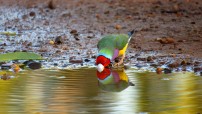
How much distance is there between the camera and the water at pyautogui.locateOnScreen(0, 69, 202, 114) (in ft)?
19.3

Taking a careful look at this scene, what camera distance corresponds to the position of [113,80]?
7340mm

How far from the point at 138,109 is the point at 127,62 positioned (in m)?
2.64

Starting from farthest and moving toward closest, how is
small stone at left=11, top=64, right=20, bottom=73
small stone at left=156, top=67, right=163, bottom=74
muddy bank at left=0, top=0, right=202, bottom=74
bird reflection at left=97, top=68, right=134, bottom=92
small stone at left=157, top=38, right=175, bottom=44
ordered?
small stone at left=157, top=38, right=175, bottom=44, muddy bank at left=0, top=0, right=202, bottom=74, small stone at left=11, top=64, right=20, bottom=73, small stone at left=156, top=67, right=163, bottom=74, bird reflection at left=97, top=68, right=134, bottom=92

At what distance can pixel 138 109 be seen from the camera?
5.84 m

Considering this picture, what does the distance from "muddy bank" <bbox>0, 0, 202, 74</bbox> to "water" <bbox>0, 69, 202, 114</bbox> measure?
0.71 meters

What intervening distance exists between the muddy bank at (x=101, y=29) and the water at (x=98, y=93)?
2.33ft

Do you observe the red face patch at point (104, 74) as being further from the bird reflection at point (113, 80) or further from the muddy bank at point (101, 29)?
the muddy bank at point (101, 29)

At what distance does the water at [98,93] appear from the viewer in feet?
19.3

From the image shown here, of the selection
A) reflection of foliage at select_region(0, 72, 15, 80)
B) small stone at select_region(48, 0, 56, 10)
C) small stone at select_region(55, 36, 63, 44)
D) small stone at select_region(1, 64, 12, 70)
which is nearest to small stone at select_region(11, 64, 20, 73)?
small stone at select_region(1, 64, 12, 70)

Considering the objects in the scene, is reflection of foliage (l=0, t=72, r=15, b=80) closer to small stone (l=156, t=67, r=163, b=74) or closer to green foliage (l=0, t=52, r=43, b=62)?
green foliage (l=0, t=52, r=43, b=62)

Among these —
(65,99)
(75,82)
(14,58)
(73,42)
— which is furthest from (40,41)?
(65,99)

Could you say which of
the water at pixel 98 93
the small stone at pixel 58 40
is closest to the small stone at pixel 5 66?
the water at pixel 98 93

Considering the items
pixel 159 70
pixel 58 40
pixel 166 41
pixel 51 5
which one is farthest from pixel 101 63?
pixel 51 5

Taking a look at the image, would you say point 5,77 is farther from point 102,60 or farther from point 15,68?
point 102,60
